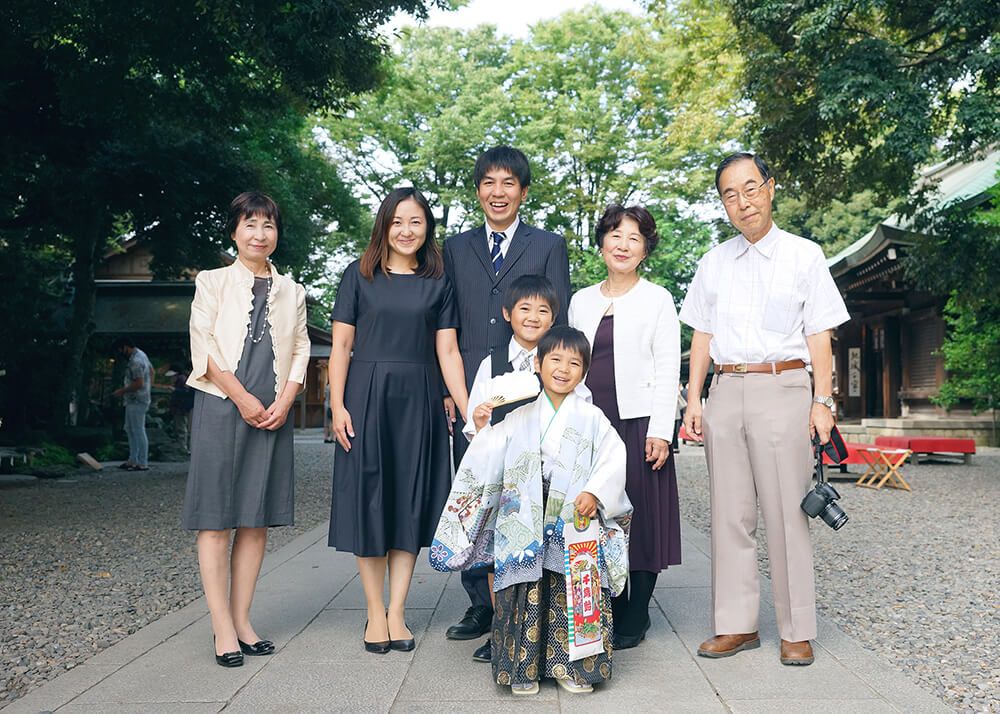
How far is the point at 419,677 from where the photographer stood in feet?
11.6

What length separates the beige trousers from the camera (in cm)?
378

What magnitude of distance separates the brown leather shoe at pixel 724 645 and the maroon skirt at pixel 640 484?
361 mm

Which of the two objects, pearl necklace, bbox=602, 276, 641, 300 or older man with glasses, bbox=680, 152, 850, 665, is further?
pearl necklace, bbox=602, 276, 641, 300

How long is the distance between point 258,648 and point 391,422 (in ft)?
3.65

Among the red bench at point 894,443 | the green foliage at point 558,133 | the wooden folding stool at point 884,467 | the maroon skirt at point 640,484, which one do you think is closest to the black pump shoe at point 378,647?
the maroon skirt at point 640,484

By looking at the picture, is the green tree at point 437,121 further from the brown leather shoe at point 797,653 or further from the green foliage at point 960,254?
the brown leather shoe at point 797,653

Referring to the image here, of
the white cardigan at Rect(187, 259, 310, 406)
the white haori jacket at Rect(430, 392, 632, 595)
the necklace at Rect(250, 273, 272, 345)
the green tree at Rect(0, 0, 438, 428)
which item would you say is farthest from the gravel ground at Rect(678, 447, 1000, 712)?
the green tree at Rect(0, 0, 438, 428)

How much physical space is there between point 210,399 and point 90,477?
9626 mm

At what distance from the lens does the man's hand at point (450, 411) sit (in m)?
4.16

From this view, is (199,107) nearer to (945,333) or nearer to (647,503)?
(647,503)

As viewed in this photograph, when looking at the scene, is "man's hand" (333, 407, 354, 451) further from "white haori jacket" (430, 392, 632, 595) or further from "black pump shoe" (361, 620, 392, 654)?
"black pump shoe" (361, 620, 392, 654)

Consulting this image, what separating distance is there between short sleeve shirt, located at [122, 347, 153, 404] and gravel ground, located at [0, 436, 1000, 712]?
1737 mm

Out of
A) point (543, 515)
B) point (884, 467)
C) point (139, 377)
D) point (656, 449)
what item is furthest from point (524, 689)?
point (139, 377)

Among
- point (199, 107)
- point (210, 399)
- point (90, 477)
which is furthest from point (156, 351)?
point (210, 399)
